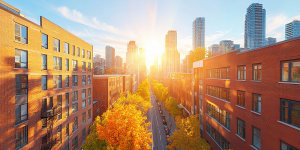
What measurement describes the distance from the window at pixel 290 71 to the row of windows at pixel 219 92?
9.41 m

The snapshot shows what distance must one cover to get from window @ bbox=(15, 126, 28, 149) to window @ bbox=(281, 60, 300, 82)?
30.7 meters

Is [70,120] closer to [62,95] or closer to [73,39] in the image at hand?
[62,95]

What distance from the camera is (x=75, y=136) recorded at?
87.2ft

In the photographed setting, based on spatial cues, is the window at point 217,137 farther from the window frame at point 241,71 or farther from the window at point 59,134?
the window at point 59,134

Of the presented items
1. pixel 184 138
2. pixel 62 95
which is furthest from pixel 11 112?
pixel 184 138

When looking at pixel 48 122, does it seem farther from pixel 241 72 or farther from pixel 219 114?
pixel 241 72

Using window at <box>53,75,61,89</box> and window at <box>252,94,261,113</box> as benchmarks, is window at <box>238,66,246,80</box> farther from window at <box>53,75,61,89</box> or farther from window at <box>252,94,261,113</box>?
window at <box>53,75,61,89</box>

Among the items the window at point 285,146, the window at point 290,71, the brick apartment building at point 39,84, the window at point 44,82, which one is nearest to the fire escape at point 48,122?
the brick apartment building at point 39,84

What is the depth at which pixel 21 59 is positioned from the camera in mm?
15391

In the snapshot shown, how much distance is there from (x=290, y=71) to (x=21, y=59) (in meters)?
30.3

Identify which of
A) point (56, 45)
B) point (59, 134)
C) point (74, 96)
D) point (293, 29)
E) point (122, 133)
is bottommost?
point (59, 134)

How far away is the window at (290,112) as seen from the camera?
33.1 feet

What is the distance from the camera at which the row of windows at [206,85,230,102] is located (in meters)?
20.2

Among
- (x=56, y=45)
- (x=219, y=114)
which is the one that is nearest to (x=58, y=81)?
(x=56, y=45)
